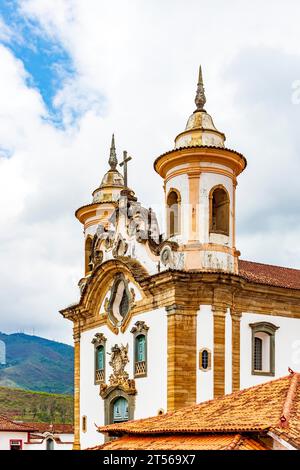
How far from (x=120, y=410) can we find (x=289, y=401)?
46.7 feet

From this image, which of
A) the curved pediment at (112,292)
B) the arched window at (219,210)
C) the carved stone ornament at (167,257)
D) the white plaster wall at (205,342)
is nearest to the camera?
the white plaster wall at (205,342)

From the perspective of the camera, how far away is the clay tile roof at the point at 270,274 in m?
27.4

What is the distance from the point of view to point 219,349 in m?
25.1

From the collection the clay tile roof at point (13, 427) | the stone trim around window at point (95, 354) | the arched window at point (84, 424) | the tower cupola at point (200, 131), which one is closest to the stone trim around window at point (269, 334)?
the tower cupola at point (200, 131)

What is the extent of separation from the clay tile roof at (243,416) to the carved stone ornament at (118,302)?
10336mm

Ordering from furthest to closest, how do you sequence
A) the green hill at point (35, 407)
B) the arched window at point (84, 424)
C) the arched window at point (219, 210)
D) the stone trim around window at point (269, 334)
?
the green hill at point (35, 407), the arched window at point (84, 424), the arched window at point (219, 210), the stone trim around window at point (269, 334)

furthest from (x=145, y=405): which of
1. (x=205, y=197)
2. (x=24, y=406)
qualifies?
(x=24, y=406)

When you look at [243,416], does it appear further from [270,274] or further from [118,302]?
[118,302]

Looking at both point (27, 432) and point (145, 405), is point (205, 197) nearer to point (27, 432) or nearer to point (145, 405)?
point (145, 405)

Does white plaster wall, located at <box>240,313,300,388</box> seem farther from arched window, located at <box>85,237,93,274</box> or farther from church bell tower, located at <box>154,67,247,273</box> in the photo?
arched window, located at <box>85,237,93,274</box>

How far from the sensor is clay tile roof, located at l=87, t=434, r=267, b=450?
13734mm

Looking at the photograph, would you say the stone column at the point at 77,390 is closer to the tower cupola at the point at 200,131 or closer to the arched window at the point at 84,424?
the arched window at the point at 84,424
